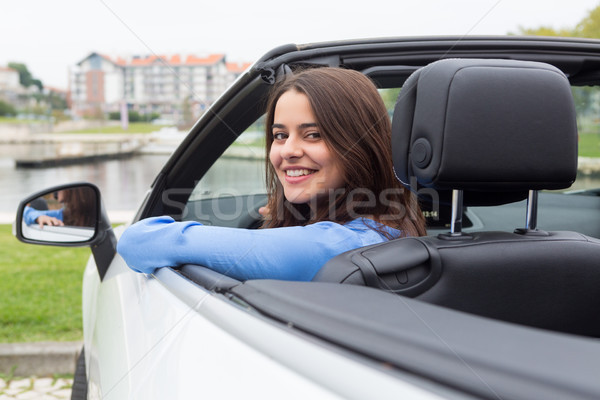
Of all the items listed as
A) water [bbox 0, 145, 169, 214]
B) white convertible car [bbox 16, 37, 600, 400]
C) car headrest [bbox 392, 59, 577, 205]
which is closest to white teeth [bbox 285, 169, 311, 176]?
white convertible car [bbox 16, 37, 600, 400]

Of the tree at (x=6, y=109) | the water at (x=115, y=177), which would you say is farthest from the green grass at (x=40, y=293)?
the tree at (x=6, y=109)

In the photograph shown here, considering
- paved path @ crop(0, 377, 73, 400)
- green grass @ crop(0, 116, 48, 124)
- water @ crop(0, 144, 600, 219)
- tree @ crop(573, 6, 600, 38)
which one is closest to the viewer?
water @ crop(0, 144, 600, 219)

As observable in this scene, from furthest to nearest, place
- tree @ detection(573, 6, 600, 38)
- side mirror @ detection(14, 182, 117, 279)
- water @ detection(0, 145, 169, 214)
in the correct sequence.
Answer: water @ detection(0, 145, 169, 214) → tree @ detection(573, 6, 600, 38) → side mirror @ detection(14, 182, 117, 279)

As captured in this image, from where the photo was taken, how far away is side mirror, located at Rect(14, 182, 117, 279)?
2057mm

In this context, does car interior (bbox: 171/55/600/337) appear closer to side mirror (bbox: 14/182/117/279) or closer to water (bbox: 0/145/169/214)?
side mirror (bbox: 14/182/117/279)

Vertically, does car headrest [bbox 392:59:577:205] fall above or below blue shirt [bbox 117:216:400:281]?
above

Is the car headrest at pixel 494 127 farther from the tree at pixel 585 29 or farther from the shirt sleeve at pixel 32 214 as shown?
the tree at pixel 585 29

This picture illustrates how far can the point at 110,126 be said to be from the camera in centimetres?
5103

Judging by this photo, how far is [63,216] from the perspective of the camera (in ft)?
7.30

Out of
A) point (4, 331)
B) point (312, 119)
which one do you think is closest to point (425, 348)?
point (312, 119)

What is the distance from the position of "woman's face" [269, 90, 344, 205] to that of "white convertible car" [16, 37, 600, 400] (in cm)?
13

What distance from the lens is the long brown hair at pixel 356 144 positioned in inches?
68.1

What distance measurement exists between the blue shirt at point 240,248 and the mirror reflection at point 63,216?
0.73 meters

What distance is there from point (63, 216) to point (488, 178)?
5.67 feet
